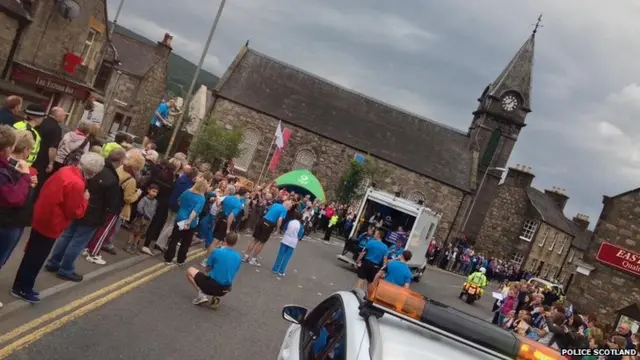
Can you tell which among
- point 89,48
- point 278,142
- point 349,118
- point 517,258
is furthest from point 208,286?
point 517,258

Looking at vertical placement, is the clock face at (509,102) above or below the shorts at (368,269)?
above

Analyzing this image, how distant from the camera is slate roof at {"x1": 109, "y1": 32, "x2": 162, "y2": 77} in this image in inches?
2074

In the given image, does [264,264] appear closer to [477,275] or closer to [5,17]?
[477,275]

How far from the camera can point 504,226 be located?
5797 centimetres

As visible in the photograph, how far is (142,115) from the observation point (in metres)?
54.4

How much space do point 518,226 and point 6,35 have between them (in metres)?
46.1

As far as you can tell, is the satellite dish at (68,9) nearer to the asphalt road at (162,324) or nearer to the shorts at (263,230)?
the shorts at (263,230)

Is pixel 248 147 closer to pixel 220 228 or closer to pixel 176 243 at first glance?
pixel 220 228

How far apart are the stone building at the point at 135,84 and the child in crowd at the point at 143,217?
40.0 m

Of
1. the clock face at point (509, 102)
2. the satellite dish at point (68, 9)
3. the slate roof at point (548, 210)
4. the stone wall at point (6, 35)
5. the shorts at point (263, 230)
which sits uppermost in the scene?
the clock face at point (509, 102)

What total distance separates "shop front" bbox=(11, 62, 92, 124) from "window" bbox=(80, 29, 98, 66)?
1266 mm

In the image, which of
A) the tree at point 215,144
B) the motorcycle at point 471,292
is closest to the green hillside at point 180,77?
the tree at point 215,144

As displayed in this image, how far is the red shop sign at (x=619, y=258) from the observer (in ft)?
77.0

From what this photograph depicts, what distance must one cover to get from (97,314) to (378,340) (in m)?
5.44
